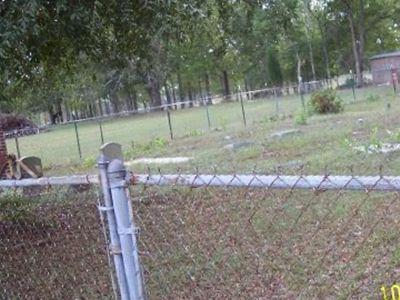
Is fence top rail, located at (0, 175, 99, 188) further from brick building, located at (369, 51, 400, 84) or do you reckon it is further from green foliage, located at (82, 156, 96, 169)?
brick building, located at (369, 51, 400, 84)

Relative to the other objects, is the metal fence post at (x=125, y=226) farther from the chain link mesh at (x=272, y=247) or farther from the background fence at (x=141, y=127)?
the background fence at (x=141, y=127)

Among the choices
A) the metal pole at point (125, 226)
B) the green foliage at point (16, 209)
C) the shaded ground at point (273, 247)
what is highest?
the metal pole at point (125, 226)

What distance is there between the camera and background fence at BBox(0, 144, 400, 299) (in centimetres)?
296

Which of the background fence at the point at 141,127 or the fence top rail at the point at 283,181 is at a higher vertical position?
the fence top rail at the point at 283,181

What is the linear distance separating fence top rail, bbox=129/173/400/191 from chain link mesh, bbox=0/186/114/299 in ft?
5.37

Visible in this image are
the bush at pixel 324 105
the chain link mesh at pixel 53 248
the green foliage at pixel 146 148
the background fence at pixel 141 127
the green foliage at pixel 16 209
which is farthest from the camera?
the background fence at pixel 141 127

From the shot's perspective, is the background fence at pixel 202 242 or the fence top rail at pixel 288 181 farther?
the background fence at pixel 202 242

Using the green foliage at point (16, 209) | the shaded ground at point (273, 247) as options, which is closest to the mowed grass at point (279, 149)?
the shaded ground at point (273, 247)

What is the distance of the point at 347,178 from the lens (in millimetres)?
2275

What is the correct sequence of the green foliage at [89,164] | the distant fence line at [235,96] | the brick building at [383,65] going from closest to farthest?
1. the green foliage at [89,164]
2. the distant fence line at [235,96]
3. the brick building at [383,65]

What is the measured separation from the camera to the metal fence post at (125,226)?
2.89 m

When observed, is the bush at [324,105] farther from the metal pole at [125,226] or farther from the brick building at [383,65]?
the brick building at [383,65]

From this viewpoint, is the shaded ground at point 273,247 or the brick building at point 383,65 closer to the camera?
the shaded ground at point 273,247

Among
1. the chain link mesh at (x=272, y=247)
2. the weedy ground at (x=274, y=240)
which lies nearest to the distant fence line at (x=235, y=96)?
the weedy ground at (x=274, y=240)
